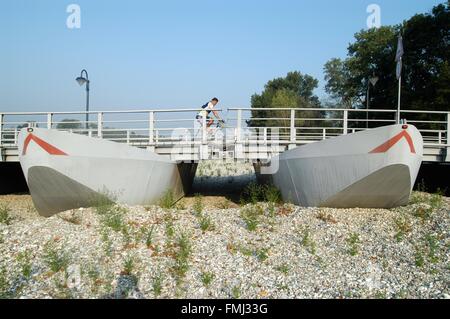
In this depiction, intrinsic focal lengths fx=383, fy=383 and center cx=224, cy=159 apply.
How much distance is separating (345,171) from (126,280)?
190 inches

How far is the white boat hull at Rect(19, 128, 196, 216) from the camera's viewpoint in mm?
7543

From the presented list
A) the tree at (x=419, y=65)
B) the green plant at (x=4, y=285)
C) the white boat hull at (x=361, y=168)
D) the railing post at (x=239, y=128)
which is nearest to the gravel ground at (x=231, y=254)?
the green plant at (x=4, y=285)

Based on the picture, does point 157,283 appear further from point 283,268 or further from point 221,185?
point 221,185

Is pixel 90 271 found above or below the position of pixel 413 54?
below

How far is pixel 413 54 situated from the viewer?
106 feet

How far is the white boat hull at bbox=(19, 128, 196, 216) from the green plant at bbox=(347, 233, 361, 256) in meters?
5.15

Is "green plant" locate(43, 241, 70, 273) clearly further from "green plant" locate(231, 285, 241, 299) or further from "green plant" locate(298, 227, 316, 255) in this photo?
"green plant" locate(298, 227, 316, 255)

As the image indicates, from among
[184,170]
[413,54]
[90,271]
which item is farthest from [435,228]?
[413,54]

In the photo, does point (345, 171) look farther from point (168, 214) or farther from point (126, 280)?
point (126, 280)

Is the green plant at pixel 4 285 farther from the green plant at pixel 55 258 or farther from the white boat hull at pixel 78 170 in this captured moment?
the white boat hull at pixel 78 170

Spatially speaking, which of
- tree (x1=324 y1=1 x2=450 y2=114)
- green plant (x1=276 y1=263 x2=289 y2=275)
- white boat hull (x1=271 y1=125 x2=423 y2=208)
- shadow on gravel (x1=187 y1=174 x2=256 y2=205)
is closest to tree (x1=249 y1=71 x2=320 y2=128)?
tree (x1=324 y1=1 x2=450 y2=114)

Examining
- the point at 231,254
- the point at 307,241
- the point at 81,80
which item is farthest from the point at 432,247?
the point at 81,80

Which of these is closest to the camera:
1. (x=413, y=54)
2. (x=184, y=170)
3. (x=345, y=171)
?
(x=345, y=171)
